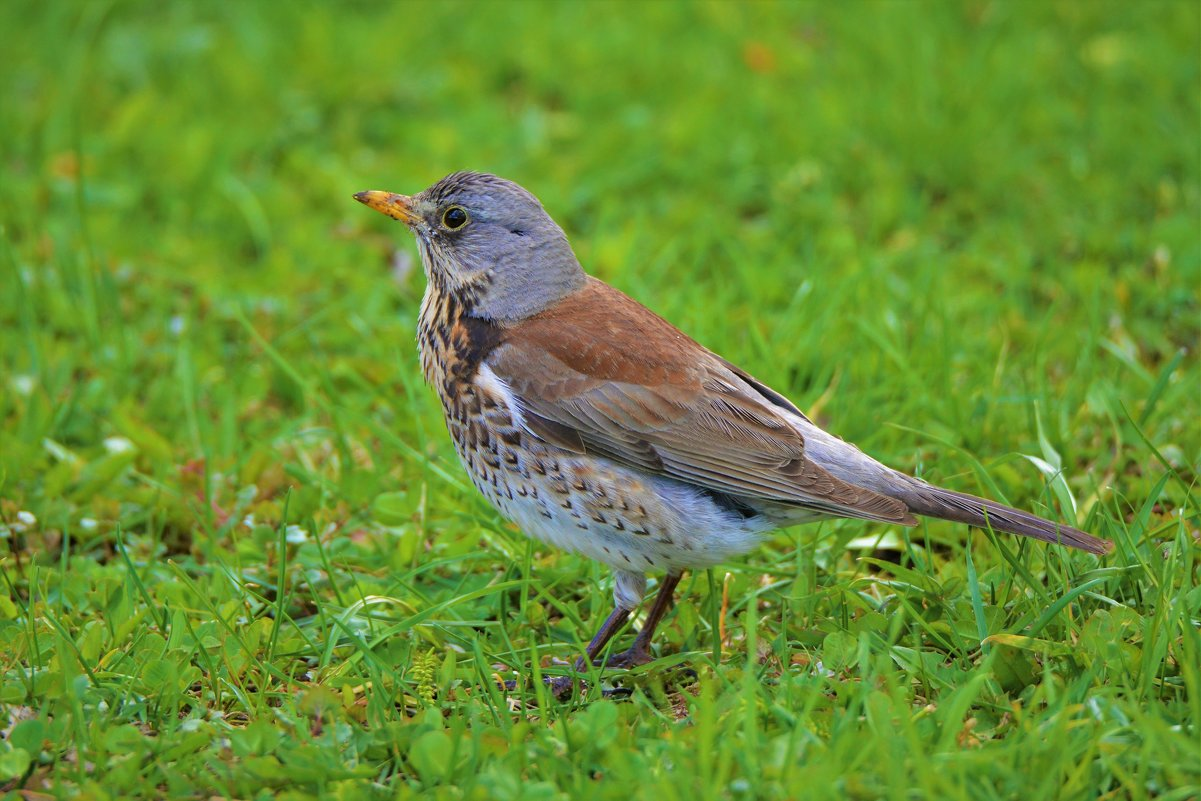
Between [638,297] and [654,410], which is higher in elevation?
[654,410]

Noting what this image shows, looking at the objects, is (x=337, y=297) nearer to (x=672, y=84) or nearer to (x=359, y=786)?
(x=672, y=84)

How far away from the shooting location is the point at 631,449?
4.02 m

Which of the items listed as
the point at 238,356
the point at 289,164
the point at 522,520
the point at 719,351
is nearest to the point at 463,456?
the point at 522,520

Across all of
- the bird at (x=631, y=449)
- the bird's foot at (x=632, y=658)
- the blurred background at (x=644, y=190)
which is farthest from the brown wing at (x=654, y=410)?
the blurred background at (x=644, y=190)

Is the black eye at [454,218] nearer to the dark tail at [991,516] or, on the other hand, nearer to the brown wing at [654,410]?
the brown wing at [654,410]

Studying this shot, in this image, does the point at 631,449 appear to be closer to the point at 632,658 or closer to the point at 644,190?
the point at 632,658

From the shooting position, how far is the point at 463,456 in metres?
4.20

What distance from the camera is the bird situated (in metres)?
3.93

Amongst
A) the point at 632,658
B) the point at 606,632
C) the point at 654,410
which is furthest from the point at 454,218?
the point at 632,658

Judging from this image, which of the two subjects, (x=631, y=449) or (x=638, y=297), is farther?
(x=638, y=297)

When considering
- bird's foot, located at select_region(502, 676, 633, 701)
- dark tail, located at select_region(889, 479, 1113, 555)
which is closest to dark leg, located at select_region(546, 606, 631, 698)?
bird's foot, located at select_region(502, 676, 633, 701)

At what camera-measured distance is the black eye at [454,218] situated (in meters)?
4.54

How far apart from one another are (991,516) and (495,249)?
1821 mm

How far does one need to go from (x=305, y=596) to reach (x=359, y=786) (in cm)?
118
